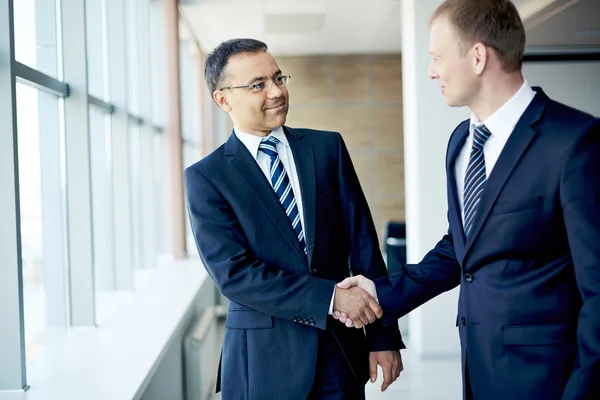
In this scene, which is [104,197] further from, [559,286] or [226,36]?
[226,36]

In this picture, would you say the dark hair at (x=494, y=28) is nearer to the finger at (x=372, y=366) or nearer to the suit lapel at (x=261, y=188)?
the suit lapel at (x=261, y=188)

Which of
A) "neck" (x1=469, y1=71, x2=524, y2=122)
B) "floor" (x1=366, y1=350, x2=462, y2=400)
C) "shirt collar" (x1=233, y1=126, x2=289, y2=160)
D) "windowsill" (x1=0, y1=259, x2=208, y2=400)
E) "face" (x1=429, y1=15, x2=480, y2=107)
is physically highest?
"face" (x1=429, y1=15, x2=480, y2=107)

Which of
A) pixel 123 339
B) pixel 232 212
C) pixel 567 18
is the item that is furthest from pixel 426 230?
pixel 232 212

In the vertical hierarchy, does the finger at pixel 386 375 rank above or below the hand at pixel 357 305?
below

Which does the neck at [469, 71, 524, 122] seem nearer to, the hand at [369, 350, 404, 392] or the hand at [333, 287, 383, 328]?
the hand at [333, 287, 383, 328]

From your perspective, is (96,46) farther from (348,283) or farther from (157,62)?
(348,283)

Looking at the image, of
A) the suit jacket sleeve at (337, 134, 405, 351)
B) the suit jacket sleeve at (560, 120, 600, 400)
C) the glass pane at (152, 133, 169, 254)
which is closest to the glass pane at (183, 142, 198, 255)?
the glass pane at (152, 133, 169, 254)

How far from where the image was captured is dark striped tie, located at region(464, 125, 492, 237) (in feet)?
5.42

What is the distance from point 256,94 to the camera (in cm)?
205

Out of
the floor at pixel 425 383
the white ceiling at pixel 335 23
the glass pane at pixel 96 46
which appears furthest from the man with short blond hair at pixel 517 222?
the white ceiling at pixel 335 23

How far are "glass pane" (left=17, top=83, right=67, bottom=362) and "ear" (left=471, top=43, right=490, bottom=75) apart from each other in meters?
2.44

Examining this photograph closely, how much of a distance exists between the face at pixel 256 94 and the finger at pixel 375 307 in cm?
61

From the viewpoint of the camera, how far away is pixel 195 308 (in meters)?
4.99

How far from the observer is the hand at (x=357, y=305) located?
6.38 feet
